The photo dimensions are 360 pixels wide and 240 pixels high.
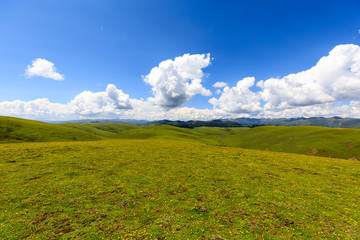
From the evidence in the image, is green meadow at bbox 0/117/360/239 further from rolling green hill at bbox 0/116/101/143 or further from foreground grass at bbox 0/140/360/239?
rolling green hill at bbox 0/116/101/143

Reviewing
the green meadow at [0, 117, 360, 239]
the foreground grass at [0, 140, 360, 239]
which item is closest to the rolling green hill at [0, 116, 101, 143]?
the green meadow at [0, 117, 360, 239]

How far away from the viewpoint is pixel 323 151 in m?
73.2

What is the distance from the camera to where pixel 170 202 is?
16.5m

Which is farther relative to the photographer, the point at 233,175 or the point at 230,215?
the point at 233,175

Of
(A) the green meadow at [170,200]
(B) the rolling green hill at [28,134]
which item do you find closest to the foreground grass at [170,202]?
(A) the green meadow at [170,200]

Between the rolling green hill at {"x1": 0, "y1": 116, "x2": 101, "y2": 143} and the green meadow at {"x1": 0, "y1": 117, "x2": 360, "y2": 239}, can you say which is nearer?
the green meadow at {"x1": 0, "y1": 117, "x2": 360, "y2": 239}

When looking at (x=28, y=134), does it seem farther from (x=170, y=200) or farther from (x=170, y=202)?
(x=170, y=202)

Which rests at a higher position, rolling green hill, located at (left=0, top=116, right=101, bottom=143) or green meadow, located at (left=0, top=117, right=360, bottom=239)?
rolling green hill, located at (left=0, top=116, right=101, bottom=143)


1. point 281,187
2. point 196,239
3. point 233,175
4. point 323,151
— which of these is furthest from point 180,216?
point 323,151

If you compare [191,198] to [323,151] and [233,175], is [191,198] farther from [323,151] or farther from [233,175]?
[323,151]

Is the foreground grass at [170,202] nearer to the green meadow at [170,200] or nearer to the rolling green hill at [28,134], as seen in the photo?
the green meadow at [170,200]

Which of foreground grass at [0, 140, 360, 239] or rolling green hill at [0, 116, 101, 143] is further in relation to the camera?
rolling green hill at [0, 116, 101, 143]

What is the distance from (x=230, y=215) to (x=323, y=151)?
3634 inches

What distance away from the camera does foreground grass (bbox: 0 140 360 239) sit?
12.0 metres
